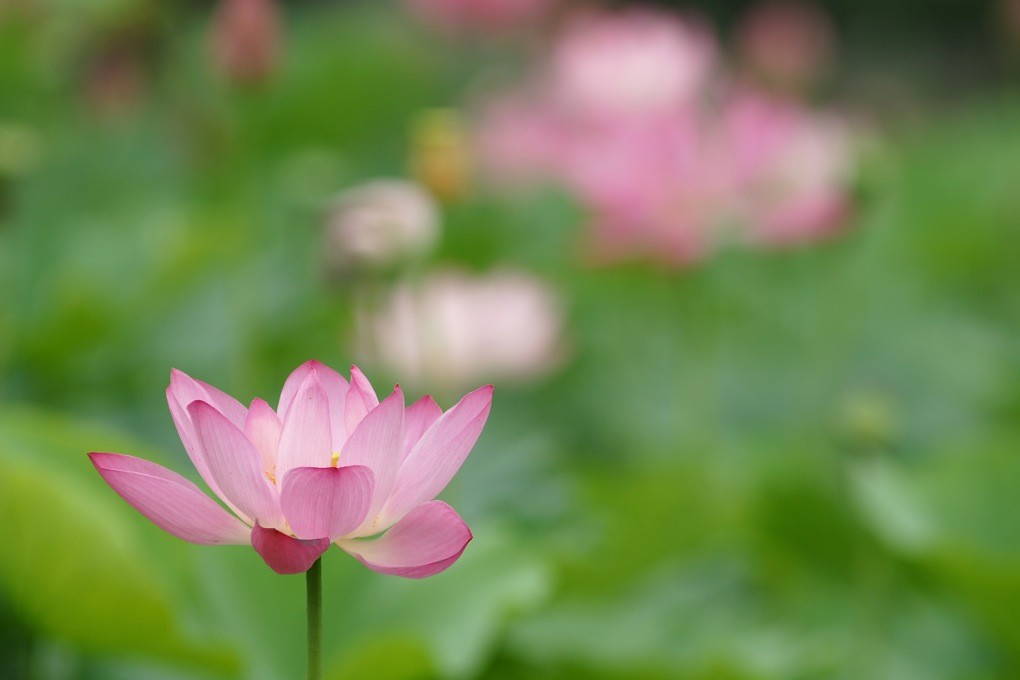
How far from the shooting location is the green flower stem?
1.10 ft

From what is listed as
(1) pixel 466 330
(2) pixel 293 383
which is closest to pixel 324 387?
(2) pixel 293 383

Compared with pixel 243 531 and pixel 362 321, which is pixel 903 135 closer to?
pixel 362 321

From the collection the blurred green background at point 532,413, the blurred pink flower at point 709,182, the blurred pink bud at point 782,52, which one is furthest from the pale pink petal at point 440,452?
the blurred pink bud at point 782,52

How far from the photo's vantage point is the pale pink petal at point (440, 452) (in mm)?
352

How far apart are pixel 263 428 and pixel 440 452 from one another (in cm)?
6

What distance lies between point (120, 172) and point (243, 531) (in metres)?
1.53

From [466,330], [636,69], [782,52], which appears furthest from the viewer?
[782,52]

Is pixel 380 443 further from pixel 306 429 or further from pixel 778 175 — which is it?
pixel 778 175

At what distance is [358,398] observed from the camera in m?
0.39

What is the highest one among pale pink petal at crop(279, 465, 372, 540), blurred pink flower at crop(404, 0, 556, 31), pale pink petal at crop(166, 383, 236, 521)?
blurred pink flower at crop(404, 0, 556, 31)

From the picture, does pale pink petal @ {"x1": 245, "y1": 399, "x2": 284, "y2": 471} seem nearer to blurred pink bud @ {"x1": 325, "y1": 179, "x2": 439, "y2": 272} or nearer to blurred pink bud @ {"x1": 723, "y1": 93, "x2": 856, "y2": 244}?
blurred pink bud @ {"x1": 325, "y1": 179, "x2": 439, "y2": 272}

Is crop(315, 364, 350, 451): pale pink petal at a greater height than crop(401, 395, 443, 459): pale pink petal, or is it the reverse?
crop(315, 364, 350, 451): pale pink petal

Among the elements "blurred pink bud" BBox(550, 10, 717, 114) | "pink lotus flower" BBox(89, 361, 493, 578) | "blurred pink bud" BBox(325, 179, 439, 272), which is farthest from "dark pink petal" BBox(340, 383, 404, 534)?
"blurred pink bud" BBox(550, 10, 717, 114)

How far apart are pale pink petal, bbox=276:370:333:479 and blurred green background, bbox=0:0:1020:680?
0.30 metres
